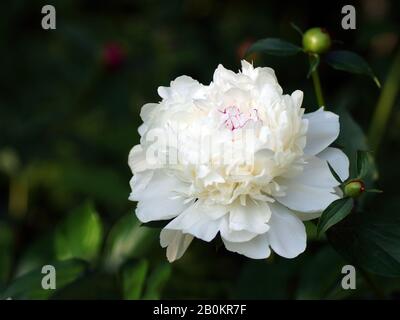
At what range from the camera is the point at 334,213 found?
1019 mm

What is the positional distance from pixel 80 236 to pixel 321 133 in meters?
0.59

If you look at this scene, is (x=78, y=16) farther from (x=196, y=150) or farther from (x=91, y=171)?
(x=196, y=150)

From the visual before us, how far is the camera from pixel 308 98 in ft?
6.29

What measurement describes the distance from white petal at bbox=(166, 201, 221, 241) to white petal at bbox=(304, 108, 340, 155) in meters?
0.19

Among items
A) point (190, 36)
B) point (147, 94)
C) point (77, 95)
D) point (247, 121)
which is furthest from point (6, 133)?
point (247, 121)

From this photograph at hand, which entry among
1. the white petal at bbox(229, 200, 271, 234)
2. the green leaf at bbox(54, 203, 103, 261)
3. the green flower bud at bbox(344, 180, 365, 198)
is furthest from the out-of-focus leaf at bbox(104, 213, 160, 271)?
the green flower bud at bbox(344, 180, 365, 198)

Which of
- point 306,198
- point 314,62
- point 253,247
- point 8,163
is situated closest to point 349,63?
point 314,62

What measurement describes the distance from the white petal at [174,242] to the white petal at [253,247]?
85 mm

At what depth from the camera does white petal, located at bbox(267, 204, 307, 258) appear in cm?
102

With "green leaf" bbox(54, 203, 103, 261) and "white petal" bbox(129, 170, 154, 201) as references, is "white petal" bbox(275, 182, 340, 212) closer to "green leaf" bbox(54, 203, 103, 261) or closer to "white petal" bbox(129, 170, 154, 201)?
"white petal" bbox(129, 170, 154, 201)

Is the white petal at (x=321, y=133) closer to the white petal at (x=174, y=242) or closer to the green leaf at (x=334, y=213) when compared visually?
the green leaf at (x=334, y=213)

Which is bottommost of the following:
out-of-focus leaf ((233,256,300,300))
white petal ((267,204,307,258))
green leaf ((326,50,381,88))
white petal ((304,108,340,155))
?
out-of-focus leaf ((233,256,300,300))
